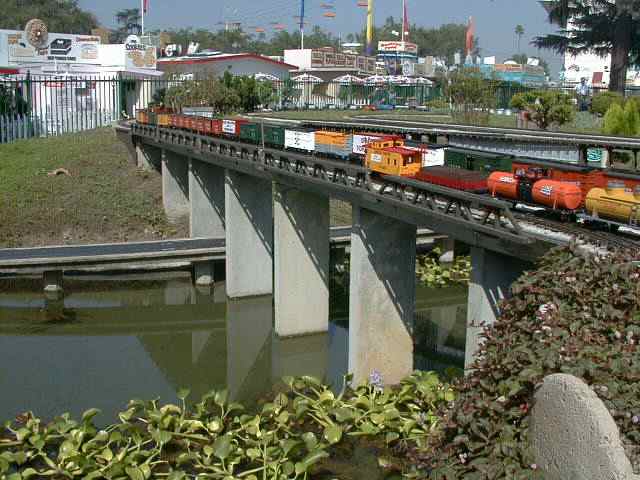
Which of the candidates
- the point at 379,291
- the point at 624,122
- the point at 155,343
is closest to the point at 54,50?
the point at 155,343

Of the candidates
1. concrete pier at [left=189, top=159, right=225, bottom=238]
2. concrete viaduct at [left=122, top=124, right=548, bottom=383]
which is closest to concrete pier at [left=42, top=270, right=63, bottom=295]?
concrete viaduct at [left=122, top=124, right=548, bottom=383]

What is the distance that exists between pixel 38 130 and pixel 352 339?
40196 mm

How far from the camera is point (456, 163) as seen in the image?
896 inches

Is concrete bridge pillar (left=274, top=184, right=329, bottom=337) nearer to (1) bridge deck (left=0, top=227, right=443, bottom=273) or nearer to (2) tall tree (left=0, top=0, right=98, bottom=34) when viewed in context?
(1) bridge deck (left=0, top=227, right=443, bottom=273)

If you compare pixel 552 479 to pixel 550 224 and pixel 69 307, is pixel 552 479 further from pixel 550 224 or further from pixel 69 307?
pixel 69 307

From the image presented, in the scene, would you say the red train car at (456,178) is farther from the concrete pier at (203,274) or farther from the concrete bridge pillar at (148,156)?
the concrete bridge pillar at (148,156)

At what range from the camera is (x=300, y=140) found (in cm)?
3003

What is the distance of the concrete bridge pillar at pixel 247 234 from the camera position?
30.6 meters

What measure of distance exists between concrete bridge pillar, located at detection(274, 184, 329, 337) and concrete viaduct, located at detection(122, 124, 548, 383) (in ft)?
0.11

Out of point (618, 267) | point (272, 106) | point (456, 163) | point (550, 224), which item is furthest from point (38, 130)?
point (618, 267)

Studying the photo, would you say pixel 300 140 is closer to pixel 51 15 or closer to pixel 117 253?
pixel 117 253

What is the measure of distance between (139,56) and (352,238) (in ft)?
158

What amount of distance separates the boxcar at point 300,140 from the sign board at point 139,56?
37.2 m

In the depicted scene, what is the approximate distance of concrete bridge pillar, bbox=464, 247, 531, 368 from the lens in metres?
16.7
